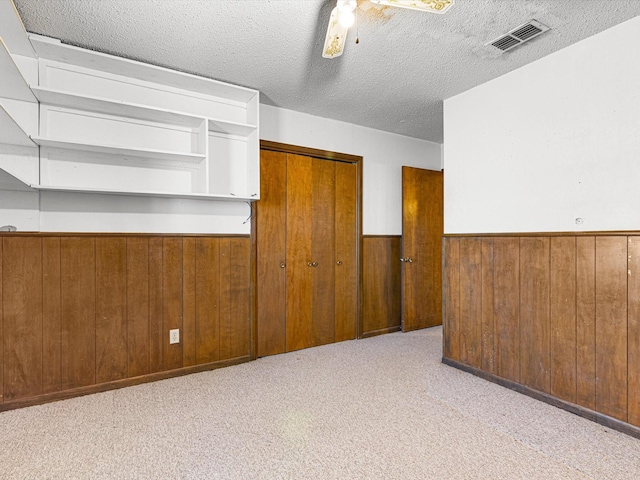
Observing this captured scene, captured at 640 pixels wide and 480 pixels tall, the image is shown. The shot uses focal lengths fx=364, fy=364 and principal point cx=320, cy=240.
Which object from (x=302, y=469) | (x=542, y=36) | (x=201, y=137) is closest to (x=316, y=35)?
(x=201, y=137)

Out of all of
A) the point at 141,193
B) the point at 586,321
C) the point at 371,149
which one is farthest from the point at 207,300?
the point at 586,321

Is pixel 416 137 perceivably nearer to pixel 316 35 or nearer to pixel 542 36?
pixel 542 36

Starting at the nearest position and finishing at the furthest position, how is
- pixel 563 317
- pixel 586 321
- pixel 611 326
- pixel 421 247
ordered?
pixel 611 326, pixel 586 321, pixel 563 317, pixel 421 247

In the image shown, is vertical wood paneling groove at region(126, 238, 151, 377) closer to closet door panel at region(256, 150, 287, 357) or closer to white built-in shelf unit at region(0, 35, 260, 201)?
white built-in shelf unit at region(0, 35, 260, 201)

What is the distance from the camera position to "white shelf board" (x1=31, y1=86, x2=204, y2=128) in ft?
7.50

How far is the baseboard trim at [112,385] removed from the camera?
7.68 ft

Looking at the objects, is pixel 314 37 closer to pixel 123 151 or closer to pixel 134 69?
pixel 134 69

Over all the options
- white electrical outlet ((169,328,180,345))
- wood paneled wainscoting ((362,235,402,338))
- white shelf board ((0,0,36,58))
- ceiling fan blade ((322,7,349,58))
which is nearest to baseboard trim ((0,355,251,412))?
white electrical outlet ((169,328,180,345))

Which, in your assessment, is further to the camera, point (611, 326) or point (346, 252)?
point (346, 252)

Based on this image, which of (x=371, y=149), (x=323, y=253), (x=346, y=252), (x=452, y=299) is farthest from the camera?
(x=371, y=149)

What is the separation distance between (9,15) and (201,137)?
3.99ft

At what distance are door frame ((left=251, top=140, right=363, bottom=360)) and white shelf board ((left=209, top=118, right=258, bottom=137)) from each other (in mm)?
304

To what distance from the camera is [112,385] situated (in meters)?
2.61

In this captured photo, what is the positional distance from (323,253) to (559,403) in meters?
2.27
